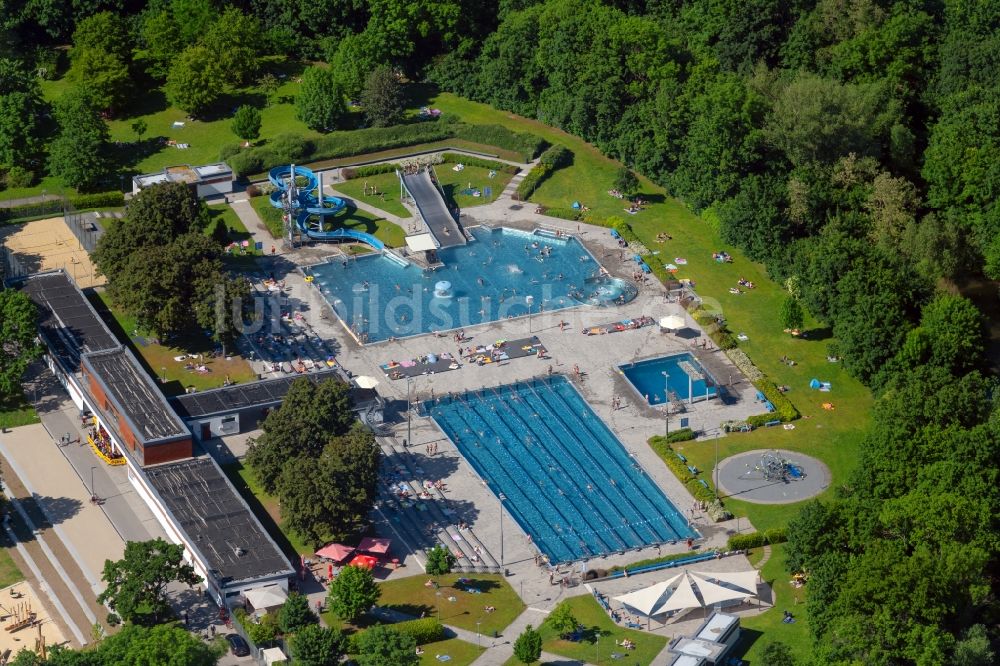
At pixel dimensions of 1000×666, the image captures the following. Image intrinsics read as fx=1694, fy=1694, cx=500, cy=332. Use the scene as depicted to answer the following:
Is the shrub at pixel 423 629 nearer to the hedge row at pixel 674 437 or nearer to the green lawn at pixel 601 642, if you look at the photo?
the green lawn at pixel 601 642

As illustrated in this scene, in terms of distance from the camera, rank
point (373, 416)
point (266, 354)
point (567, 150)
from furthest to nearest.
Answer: point (567, 150) < point (266, 354) < point (373, 416)

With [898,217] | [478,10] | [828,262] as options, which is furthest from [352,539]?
[478,10]

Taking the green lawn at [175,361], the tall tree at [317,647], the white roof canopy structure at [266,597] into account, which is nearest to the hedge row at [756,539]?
the tall tree at [317,647]

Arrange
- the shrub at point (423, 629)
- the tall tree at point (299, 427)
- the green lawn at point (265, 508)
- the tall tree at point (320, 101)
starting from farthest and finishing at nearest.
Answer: the tall tree at point (320, 101) < the tall tree at point (299, 427) < the green lawn at point (265, 508) < the shrub at point (423, 629)

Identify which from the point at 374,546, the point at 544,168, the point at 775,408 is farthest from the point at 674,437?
the point at 544,168

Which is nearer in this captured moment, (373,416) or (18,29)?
(373,416)

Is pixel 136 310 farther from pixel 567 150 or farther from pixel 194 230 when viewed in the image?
pixel 567 150
